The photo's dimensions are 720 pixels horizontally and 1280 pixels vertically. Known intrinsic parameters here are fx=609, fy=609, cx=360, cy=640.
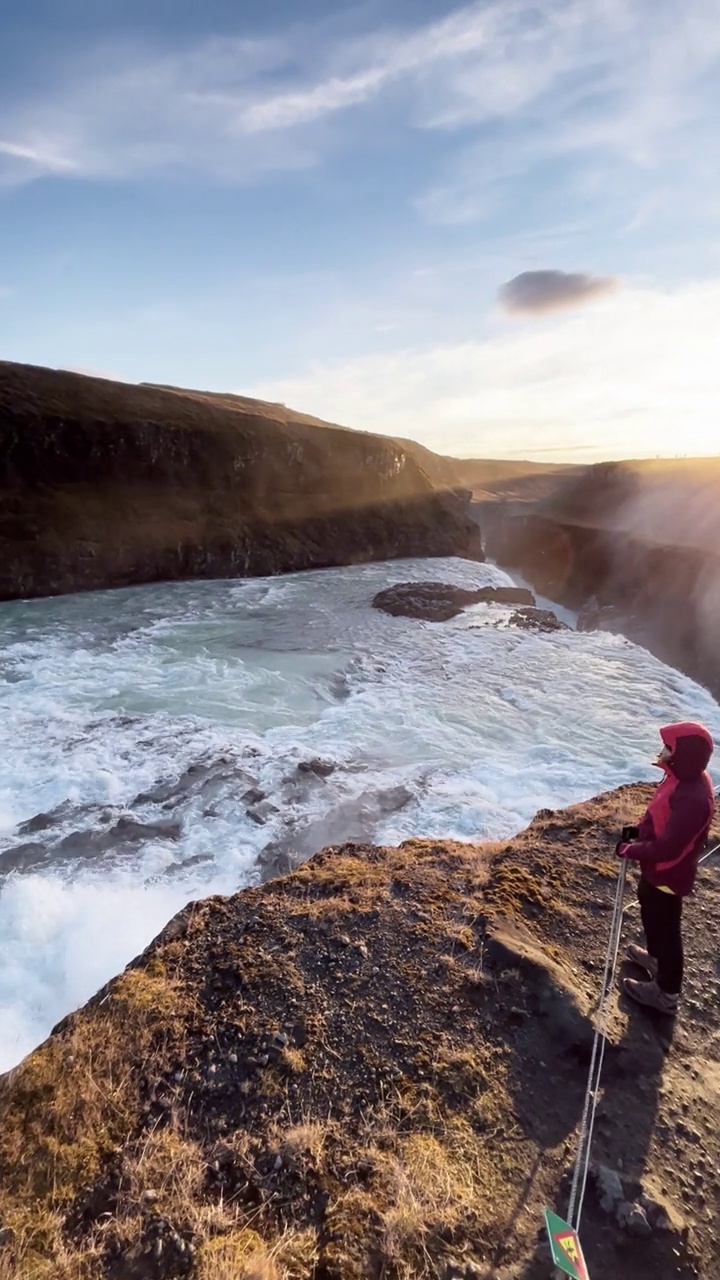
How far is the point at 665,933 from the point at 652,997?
0.52 m

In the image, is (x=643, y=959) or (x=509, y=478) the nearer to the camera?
(x=643, y=959)

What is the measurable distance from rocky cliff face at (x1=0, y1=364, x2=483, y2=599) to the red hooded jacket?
2929 centimetres

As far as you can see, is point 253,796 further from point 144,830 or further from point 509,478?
point 509,478

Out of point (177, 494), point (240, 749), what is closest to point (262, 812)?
point (240, 749)

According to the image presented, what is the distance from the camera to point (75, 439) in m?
33.6

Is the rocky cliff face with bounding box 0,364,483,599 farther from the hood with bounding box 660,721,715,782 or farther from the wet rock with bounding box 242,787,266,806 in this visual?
the hood with bounding box 660,721,715,782

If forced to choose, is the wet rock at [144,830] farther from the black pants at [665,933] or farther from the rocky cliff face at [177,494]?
the rocky cliff face at [177,494]

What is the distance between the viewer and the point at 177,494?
3672 centimetres

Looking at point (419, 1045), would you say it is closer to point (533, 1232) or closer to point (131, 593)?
point (533, 1232)

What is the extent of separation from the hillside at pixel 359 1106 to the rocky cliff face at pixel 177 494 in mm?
27440

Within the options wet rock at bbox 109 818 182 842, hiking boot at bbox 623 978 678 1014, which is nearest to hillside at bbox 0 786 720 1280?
hiking boot at bbox 623 978 678 1014

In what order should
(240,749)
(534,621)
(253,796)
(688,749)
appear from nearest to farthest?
(688,749) → (253,796) → (240,749) → (534,621)

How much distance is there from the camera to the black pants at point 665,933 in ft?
14.6

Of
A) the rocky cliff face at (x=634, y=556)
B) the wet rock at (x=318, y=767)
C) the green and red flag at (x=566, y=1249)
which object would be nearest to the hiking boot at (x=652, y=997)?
the green and red flag at (x=566, y=1249)
